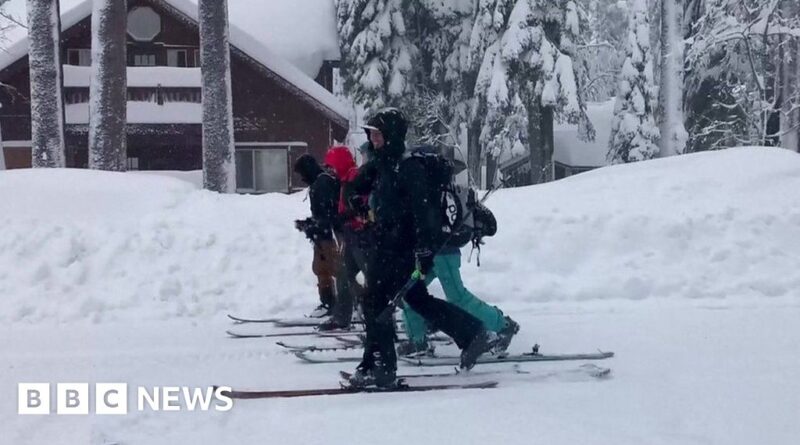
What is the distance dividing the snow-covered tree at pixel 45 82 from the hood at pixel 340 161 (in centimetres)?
1117

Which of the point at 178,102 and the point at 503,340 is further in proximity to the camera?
the point at 178,102

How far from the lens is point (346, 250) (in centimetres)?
837

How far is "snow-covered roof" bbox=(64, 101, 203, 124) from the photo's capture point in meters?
25.7

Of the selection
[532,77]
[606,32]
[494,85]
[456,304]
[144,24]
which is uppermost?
[606,32]

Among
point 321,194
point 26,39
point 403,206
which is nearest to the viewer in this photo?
point 403,206

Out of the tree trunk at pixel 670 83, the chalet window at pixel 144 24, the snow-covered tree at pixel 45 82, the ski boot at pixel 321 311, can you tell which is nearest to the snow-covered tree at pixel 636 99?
the tree trunk at pixel 670 83

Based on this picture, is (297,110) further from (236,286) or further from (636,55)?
(236,286)

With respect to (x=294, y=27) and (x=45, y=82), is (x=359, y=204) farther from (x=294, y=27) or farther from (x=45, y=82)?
(x=294, y=27)

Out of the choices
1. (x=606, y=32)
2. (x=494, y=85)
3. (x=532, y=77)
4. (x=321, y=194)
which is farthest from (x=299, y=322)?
(x=606, y=32)

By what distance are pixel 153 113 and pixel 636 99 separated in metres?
16.3

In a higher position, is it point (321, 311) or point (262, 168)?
point (262, 168)

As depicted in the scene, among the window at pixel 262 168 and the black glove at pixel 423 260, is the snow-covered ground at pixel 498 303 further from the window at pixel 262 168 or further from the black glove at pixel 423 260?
the window at pixel 262 168

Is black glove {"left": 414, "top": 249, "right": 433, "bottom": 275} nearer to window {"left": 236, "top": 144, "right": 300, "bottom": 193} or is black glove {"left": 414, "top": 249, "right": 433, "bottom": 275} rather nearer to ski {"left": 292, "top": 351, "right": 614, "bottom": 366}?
ski {"left": 292, "top": 351, "right": 614, "bottom": 366}

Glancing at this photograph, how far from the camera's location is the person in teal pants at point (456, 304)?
6.89 meters
